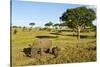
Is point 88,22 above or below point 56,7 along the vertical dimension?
below

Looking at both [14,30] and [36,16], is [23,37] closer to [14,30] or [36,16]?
[14,30]

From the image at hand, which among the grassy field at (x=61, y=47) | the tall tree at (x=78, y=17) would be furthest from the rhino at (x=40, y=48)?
the tall tree at (x=78, y=17)

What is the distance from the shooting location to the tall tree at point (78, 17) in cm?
247

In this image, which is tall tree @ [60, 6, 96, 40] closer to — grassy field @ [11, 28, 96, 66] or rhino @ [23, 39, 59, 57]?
→ grassy field @ [11, 28, 96, 66]

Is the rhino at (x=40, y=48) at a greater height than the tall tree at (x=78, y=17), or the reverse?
the tall tree at (x=78, y=17)

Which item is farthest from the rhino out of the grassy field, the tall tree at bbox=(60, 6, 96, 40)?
the tall tree at bbox=(60, 6, 96, 40)

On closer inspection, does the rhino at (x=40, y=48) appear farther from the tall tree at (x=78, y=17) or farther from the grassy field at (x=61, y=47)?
the tall tree at (x=78, y=17)

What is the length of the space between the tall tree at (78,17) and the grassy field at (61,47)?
10cm

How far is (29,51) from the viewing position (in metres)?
2.31

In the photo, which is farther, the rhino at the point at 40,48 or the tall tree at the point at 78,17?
the tall tree at the point at 78,17

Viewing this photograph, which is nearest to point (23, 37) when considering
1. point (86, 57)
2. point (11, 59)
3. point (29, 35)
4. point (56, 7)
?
point (29, 35)

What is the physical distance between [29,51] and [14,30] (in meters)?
0.28

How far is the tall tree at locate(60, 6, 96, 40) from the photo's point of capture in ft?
8.12

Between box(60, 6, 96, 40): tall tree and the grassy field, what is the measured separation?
0.10 m
